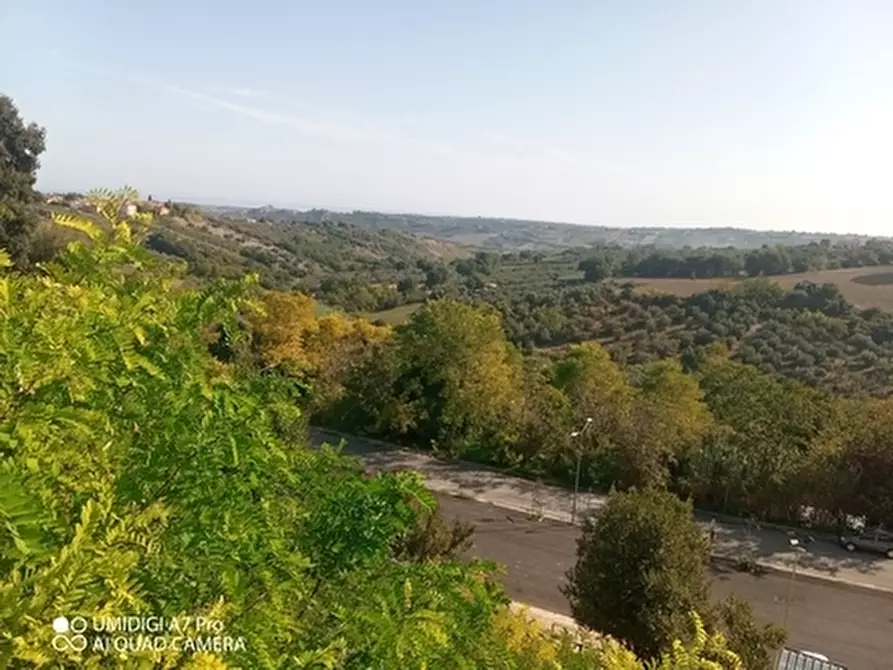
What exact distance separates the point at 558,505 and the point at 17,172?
2537cm

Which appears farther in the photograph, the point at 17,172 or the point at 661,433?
the point at 17,172

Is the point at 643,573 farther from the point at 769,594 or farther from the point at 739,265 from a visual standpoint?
the point at 739,265

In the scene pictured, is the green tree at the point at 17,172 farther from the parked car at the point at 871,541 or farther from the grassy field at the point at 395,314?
the grassy field at the point at 395,314

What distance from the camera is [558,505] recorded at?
86.1ft

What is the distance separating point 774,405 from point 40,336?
31.3m

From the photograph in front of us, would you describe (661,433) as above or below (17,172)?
below

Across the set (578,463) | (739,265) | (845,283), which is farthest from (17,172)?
(739,265)

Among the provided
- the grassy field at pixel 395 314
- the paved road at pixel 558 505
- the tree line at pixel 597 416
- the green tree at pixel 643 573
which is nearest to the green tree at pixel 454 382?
the tree line at pixel 597 416

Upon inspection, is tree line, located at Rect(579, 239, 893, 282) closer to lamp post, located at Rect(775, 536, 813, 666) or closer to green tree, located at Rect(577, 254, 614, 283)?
green tree, located at Rect(577, 254, 614, 283)

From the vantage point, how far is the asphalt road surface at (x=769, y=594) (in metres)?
17.8

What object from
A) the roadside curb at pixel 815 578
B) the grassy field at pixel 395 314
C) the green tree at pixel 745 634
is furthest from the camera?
the grassy field at pixel 395 314

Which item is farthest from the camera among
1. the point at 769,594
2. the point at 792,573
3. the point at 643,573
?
the point at 792,573

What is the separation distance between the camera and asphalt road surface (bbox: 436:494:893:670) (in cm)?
1778

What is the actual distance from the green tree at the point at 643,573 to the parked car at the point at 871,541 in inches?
497
